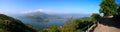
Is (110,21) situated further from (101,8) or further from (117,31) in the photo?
(101,8)

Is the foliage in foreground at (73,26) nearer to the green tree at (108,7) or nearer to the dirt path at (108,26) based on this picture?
the green tree at (108,7)

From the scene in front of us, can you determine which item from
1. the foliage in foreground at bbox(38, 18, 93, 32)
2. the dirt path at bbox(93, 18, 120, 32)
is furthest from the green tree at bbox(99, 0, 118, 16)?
the dirt path at bbox(93, 18, 120, 32)

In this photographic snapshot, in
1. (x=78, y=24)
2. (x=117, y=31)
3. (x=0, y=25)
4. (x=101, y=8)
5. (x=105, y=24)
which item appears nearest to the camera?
(x=117, y=31)

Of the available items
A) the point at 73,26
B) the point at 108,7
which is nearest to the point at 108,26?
the point at 73,26

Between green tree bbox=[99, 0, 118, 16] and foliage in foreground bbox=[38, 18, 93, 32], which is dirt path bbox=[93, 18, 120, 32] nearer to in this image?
foliage in foreground bbox=[38, 18, 93, 32]

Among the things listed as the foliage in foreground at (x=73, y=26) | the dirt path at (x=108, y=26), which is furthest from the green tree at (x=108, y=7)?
the dirt path at (x=108, y=26)

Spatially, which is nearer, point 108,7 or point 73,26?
point 73,26

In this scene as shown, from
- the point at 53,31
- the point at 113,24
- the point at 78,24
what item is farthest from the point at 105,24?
the point at 53,31

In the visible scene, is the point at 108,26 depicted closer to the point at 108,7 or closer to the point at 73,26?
the point at 73,26

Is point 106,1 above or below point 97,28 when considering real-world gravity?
above
